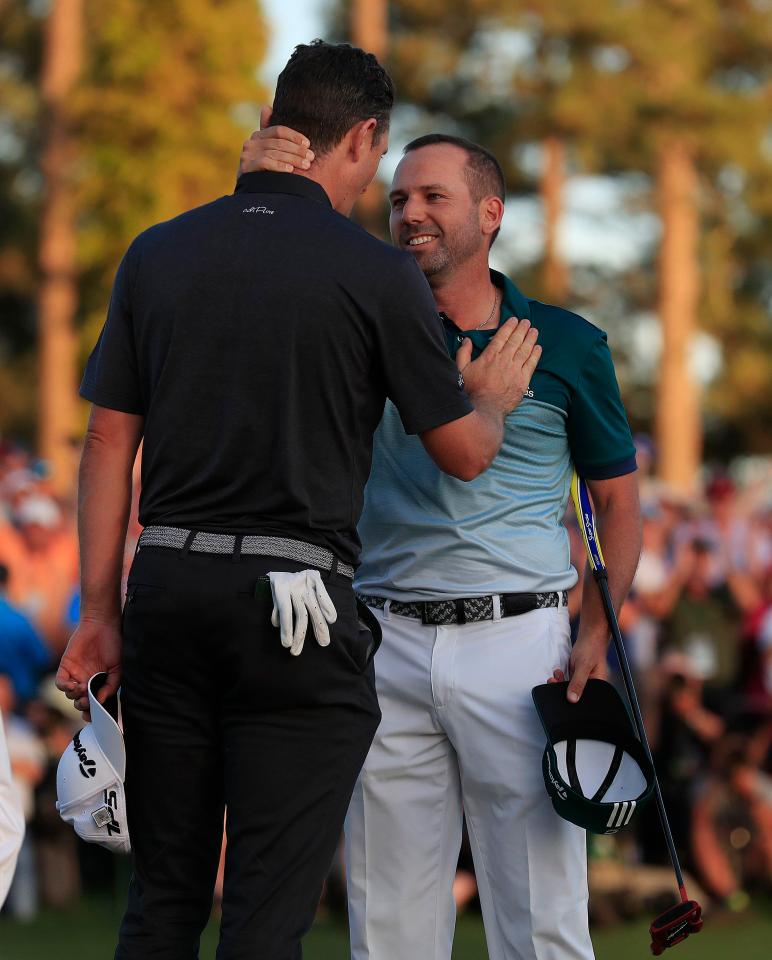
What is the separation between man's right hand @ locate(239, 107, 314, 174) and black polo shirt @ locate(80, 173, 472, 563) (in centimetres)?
6

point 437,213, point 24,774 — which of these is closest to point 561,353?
point 437,213

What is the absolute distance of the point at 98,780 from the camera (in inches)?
127

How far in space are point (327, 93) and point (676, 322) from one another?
22618 millimetres

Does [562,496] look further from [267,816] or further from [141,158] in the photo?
[141,158]

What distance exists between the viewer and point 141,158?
18875 millimetres

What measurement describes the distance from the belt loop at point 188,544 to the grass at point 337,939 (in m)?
4.15

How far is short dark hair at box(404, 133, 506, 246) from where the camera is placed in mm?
4133

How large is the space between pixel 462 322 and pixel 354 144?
0.81 meters

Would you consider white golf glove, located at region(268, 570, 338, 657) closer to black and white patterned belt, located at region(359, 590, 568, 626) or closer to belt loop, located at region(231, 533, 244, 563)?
belt loop, located at region(231, 533, 244, 563)

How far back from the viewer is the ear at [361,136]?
11.0 ft

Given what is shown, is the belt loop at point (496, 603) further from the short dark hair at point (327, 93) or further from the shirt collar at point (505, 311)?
the short dark hair at point (327, 93)

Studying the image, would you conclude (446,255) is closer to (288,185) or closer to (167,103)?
(288,185)

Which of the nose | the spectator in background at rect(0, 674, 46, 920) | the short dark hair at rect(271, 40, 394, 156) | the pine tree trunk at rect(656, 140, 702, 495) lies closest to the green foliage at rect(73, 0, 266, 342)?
the pine tree trunk at rect(656, 140, 702, 495)

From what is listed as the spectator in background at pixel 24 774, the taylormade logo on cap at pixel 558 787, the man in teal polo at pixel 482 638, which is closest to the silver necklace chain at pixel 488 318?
the man in teal polo at pixel 482 638
